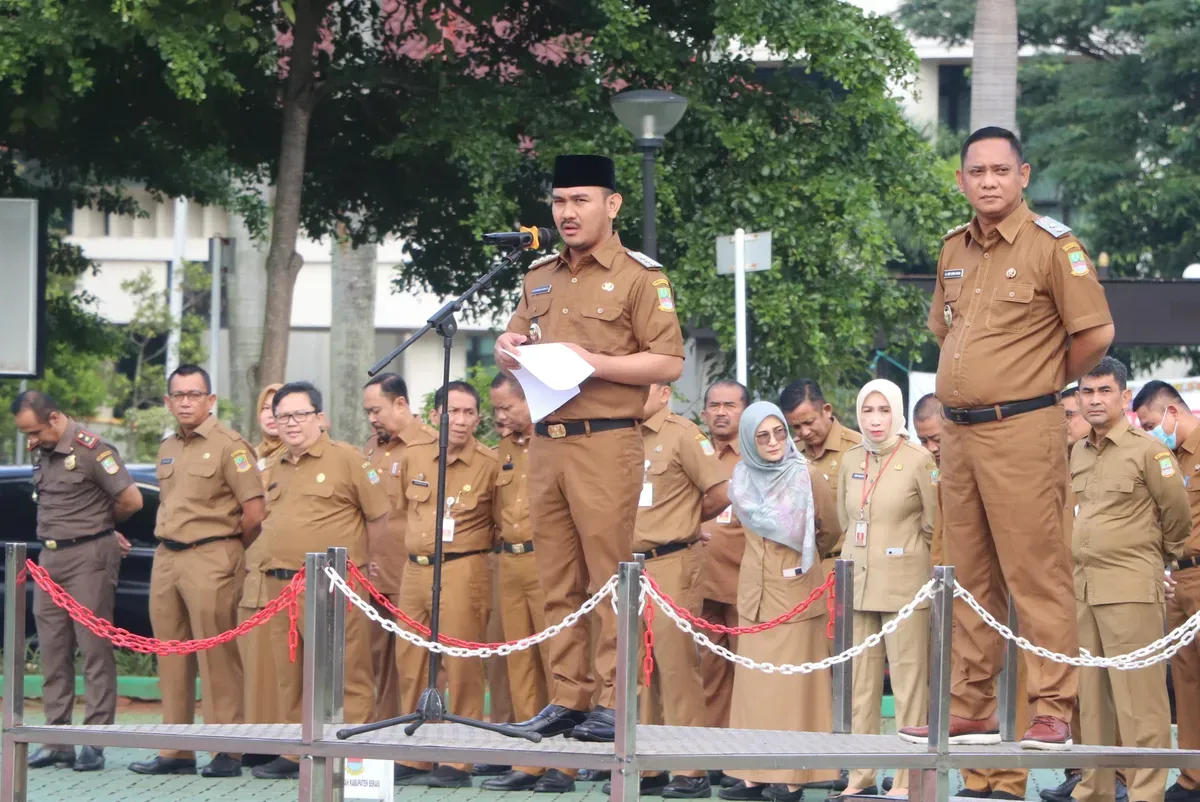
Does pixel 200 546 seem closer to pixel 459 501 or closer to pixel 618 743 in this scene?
pixel 459 501

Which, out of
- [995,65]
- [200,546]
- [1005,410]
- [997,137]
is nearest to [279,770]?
[200,546]

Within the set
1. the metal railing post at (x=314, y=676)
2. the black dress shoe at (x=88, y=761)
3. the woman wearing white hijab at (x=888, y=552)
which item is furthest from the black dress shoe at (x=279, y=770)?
the woman wearing white hijab at (x=888, y=552)

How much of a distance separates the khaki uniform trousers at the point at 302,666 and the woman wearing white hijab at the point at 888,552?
276 centimetres

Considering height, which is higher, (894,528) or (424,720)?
(894,528)

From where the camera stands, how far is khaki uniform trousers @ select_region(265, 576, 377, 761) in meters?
9.52

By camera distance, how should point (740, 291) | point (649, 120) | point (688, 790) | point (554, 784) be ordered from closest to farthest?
point (688, 790), point (554, 784), point (649, 120), point (740, 291)

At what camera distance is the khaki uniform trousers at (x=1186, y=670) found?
9016 mm

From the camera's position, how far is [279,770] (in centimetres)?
966

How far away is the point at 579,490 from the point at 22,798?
3.04 meters

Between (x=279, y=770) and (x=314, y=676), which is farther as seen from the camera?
(x=279, y=770)

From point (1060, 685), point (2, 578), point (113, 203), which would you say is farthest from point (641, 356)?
point (113, 203)

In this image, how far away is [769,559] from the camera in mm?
8852

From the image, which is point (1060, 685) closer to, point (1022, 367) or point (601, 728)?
point (1022, 367)

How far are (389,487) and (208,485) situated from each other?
3.42 feet
